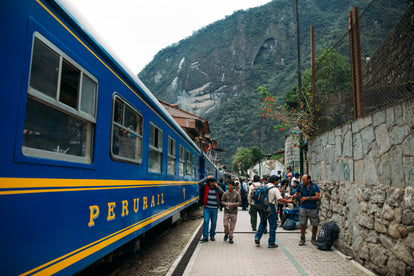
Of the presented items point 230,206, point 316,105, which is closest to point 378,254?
point 230,206

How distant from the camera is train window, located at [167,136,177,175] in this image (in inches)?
287

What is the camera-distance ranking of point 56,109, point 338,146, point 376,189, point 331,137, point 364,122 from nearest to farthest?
point 56,109
point 376,189
point 364,122
point 338,146
point 331,137

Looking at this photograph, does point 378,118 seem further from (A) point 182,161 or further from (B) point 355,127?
(A) point 182,161

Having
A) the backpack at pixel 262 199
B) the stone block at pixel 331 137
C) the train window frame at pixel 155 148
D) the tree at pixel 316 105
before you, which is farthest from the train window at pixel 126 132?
the tree at pixel 316 105

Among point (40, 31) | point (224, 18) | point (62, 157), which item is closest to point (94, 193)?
point (62, 157)

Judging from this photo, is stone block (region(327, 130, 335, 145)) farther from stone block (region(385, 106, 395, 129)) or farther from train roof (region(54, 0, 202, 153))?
train roof (region(54, 0, 202, 153))

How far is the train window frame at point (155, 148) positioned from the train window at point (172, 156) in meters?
0.80

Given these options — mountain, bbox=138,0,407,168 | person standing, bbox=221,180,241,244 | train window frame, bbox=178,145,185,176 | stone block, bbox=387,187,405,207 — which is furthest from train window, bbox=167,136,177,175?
mountain, bbox=138,0,407,168

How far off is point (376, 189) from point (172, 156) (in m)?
4.42

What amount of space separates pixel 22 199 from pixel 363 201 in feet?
16.9

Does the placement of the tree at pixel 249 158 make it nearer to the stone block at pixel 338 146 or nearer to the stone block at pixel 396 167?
the stone block at pixel 338 146

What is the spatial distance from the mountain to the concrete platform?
307 ft

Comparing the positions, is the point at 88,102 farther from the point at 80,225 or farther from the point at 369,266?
the point at 369,266

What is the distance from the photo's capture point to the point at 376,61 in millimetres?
6664
